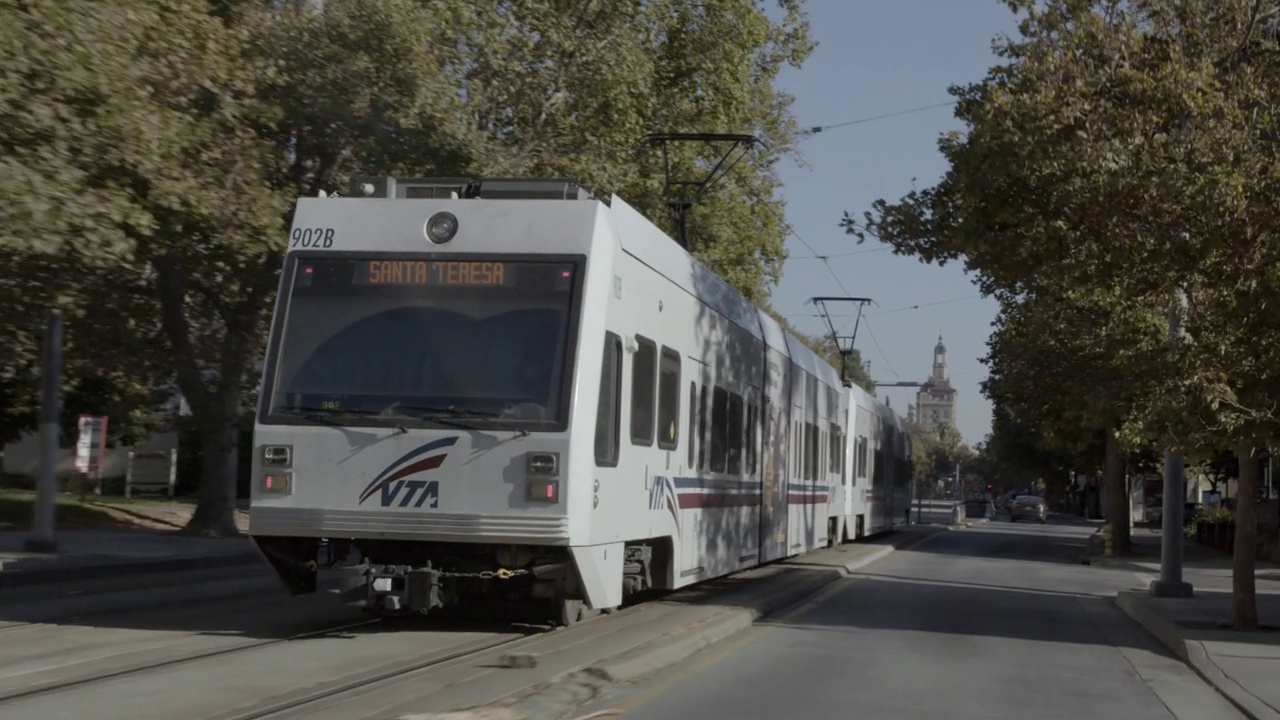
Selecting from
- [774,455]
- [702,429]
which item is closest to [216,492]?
[774,455]

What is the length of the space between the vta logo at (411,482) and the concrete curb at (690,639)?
73.5 inches

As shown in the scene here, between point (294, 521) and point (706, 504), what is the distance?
5759 millimetres

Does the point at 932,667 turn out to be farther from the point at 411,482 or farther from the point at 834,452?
the point at 834,452

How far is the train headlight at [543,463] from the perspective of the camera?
11.5 meters

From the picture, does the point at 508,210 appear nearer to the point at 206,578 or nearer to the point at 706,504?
the point at 706,504

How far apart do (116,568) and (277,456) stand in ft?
31.1

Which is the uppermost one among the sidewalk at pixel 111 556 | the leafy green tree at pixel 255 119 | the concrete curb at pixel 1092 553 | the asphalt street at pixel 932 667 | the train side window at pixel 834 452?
the leafy green tree at pixel 255 119

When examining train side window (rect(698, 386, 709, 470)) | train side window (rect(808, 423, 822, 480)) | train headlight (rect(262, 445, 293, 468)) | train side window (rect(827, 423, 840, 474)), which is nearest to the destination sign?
train headlight (rect(262, 445, 293, 468))

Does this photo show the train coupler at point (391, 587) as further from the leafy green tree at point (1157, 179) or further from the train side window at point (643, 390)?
the leafy green tree at point (1157, 179)

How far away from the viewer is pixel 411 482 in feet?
38.4

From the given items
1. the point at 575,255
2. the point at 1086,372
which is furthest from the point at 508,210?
the point at 1086,372

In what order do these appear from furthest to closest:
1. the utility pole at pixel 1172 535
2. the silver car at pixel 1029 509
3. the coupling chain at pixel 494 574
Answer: the silver car at pixel 1029 509 → the utility pole at pixel 1172 535 → the coupling chain at pixel 494 574

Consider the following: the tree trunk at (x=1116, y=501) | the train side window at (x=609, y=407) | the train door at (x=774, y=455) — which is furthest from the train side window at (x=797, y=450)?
the tree trunk at (x=1116, y=501)

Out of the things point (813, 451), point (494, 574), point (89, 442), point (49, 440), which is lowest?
point (494, 574)
